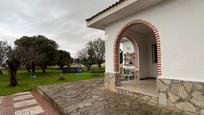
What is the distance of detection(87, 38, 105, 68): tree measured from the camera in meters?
37.9

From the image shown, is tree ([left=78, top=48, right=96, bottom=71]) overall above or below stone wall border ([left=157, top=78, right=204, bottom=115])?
above

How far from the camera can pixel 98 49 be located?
126 ft

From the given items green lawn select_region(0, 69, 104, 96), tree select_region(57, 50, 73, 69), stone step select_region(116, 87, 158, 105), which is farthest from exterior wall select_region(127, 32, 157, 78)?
tree select_region(57, 50, 73, 69)

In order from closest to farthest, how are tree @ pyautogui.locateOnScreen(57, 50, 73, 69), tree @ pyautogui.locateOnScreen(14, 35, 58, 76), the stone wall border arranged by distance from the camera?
the stone wall border
tree @ pyautogui.locateOnScreen(14, 35, 58, 76)
tree @ pyautogui.locateOnScreen(57, 50, 73, 69)

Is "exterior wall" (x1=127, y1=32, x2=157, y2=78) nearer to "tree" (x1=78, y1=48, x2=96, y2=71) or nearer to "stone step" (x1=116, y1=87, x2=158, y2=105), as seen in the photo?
"stone step" (x1=116, y1=87, x2=158, y2=105)

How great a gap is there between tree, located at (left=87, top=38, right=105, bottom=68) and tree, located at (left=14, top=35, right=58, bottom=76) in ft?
33.9

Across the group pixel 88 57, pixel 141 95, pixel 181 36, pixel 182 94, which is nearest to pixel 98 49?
pixel 88 57

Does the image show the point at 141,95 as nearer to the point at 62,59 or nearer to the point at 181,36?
the point at 181,36

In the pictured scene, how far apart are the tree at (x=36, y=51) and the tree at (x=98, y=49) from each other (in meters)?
10.3

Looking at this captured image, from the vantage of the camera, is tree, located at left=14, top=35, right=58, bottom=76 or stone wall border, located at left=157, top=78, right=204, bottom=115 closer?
stone wall border, located at left=157, top=78, right=204, bottom=115

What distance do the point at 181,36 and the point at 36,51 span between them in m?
27.5

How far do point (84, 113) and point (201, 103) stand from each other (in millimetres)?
3572

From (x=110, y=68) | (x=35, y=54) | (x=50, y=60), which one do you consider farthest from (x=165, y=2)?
(x=50, y=60)

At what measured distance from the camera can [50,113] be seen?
6035 mm
